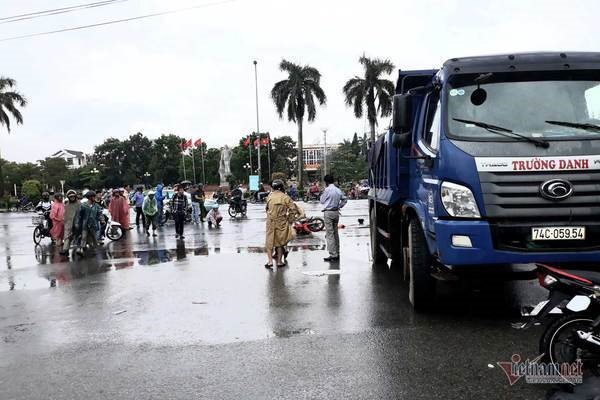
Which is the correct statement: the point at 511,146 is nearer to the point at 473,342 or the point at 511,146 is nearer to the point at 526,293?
the point at 473,342

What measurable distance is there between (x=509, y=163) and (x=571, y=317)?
155 centimetres

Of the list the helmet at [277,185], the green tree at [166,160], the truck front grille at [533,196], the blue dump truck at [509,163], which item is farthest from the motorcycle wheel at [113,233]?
Result: the green tree at [166,160]

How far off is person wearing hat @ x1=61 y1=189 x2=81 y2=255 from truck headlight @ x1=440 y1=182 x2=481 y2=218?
11087 millimetres

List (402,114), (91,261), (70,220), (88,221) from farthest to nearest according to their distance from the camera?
(88,221) → (70,220) → (91,261) → (402,114)

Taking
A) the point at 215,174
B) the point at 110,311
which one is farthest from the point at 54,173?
the point at 110,311

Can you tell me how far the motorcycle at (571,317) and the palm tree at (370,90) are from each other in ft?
131

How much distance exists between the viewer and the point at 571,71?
5.05 metres

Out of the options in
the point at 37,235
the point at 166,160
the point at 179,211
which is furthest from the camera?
the point at 166,160

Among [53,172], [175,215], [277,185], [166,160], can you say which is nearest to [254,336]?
[277,185]

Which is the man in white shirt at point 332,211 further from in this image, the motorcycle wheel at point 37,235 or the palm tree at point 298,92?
the palm tree at point 298,92

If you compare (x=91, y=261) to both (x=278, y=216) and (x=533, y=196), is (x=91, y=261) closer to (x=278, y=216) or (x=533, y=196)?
(x=278, y=216)

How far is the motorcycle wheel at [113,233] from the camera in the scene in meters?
15.8

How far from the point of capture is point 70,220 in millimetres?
13219

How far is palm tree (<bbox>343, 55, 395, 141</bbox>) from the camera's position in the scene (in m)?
42.8
